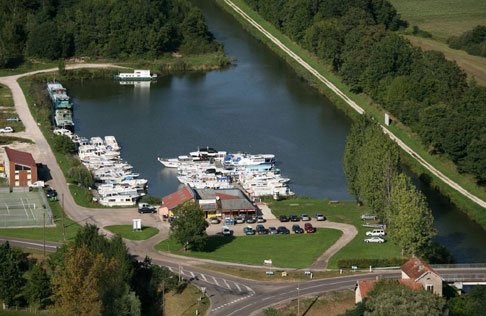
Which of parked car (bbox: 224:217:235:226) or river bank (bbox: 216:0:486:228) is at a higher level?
river bank (bbox: 216:0:486:228)

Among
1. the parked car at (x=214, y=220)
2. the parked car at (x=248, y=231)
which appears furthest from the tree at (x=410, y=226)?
the parked car at (x=214, y=220)

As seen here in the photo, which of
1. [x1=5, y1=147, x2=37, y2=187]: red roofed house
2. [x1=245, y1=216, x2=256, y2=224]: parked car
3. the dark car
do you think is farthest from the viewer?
[x1=5, y1=147, x2=37, y2=187]: red roofed house

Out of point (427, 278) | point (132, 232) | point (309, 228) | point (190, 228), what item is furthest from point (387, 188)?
point (132, 232)

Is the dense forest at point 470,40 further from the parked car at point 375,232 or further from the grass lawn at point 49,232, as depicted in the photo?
the grass lawn at point 49,232

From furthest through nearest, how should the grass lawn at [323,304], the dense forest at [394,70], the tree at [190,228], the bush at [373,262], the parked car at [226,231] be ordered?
1. the dense forest at [394,70]
2. the parked car at [226,231]
3. the tree at [190,228]
4. the bush at [373,262]
5. the grass lawn at [323,304]

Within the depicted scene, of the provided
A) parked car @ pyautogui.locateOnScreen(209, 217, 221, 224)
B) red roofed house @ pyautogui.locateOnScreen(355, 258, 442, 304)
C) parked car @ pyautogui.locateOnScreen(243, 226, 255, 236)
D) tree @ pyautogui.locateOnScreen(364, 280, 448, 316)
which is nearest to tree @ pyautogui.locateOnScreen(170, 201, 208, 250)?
parked car @ pyautogui.locateOnScreen(243, 226, 255, 236)

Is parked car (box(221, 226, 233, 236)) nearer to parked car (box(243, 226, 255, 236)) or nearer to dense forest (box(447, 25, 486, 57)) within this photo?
parked car (box(243, 226, 255, 236))
